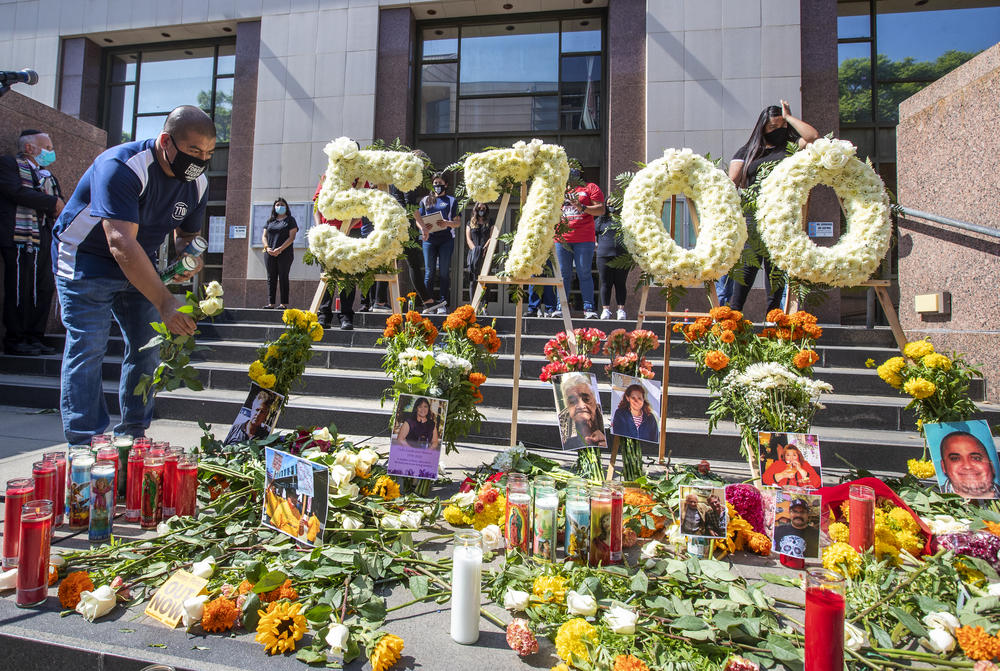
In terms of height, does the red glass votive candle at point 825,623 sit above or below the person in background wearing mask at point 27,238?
below

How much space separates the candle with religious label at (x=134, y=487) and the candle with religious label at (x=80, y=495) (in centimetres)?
14

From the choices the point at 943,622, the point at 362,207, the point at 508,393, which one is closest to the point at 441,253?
the point at 508,393

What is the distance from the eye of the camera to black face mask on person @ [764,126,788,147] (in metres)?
4.19

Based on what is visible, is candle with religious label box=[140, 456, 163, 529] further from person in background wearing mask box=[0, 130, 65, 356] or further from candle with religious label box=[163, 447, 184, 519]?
person in background wearing mask box=[0, 130, 65, 356]

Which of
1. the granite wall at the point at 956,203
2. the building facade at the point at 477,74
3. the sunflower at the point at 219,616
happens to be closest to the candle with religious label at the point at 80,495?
the sunflower at the point at 219,616

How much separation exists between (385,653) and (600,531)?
89cm

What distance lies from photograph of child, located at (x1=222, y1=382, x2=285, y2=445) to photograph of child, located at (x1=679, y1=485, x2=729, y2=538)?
218 cm

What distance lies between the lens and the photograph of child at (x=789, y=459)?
95.2 inches

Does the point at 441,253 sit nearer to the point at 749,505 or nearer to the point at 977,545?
the point at 749,505

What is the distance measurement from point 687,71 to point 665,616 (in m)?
7.83

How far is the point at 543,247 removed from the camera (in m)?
3.29

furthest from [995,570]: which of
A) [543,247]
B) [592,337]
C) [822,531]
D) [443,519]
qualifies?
[543,247]

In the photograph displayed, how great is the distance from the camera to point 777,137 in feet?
13.9

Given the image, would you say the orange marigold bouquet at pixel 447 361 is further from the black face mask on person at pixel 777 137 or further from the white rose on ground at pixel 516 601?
the black face mask on person at pixel 777 137
